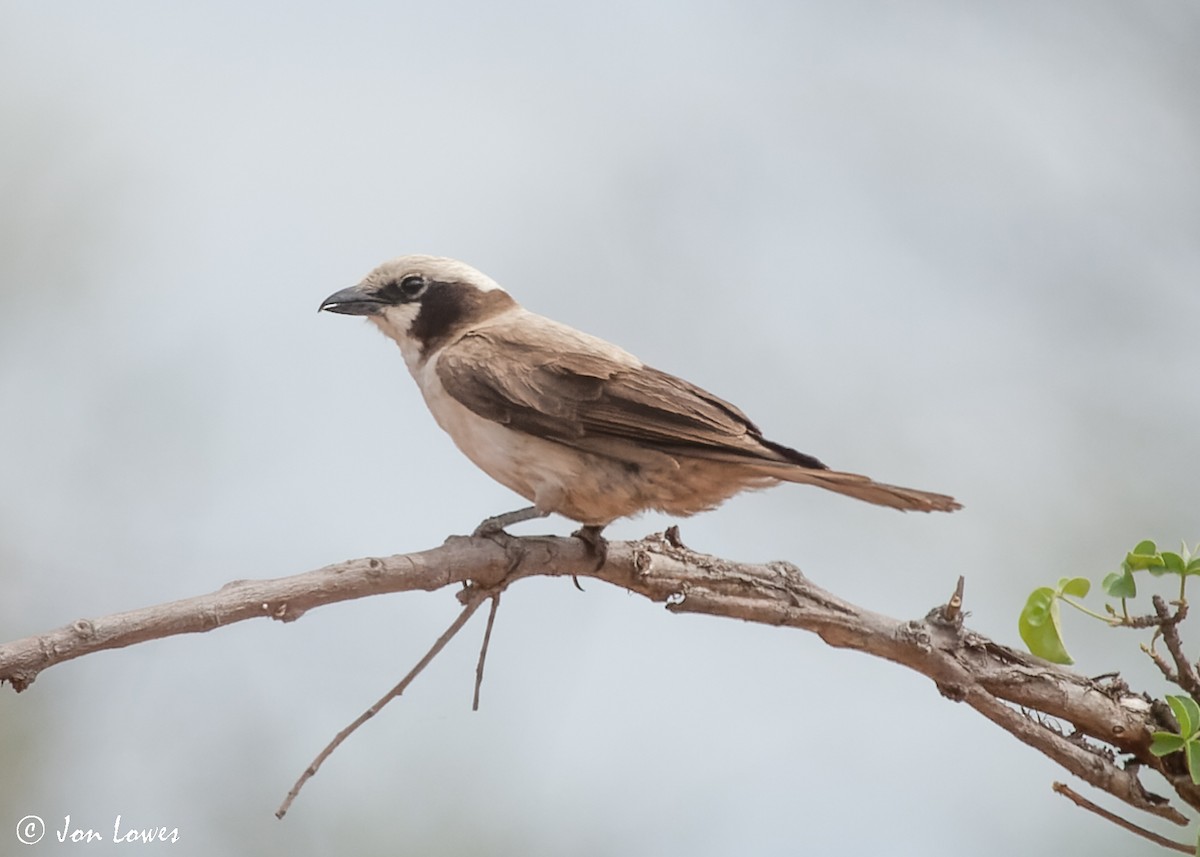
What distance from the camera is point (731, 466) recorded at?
9.15ft

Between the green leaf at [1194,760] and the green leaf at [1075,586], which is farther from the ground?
the green leaf at [1075,586]

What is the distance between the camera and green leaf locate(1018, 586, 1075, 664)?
8.41ft

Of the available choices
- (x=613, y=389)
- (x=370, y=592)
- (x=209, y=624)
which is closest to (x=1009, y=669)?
(x=613, y=389)

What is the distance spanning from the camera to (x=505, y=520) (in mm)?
2725

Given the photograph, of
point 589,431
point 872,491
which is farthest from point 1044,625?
point 589,431

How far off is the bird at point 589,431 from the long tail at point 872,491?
0.02 meters

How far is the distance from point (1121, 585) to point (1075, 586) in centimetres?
10

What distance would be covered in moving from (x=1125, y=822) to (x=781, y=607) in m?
0.76

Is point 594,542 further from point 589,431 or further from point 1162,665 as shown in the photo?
point 1162,665

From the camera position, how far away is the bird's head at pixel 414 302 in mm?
3279

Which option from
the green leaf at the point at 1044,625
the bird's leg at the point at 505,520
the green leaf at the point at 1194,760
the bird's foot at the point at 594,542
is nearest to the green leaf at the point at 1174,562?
the green leaf at the point at 1044,625

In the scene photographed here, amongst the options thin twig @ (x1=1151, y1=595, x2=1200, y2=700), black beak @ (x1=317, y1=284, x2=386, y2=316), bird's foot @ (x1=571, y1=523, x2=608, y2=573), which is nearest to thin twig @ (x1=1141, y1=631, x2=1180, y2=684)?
thin twig @ (x1=1151, y1=595, x2=1200, y2=700)

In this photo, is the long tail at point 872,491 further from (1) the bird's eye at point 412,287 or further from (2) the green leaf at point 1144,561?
(1) the bird's eye at point 412,287

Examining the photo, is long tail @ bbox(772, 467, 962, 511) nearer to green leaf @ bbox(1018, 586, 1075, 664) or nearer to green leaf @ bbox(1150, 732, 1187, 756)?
green leaf @ bbox(1018, 586, 1075, 664)
